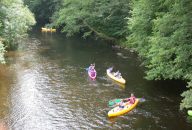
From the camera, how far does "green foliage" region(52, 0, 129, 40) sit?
46.9 metres

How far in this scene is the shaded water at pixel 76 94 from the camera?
21.6 meters

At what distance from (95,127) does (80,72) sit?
43.5ft

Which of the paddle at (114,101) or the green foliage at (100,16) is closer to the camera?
the paddle at (114,101)

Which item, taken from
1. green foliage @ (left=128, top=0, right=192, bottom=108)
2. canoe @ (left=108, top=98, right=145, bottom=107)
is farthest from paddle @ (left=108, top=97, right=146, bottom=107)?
green foliage @ (left=128, top=0, right=192, bottom=108)

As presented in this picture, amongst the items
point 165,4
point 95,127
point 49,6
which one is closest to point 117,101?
point 95,127

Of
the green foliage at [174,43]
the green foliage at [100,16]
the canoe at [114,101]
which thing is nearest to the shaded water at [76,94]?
the canoe at [114,101]

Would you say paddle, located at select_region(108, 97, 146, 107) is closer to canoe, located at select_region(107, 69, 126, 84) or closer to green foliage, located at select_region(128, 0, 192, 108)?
green foliage, located at select_region(128, 0, 192, 108)

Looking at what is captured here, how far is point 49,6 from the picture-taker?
73938mm

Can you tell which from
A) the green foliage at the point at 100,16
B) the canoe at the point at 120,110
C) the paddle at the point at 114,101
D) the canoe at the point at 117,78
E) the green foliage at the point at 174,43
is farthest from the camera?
the green foliage at the point at 100,16

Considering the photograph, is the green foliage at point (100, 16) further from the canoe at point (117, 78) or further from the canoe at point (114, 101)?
the canoe at point (114, 101)

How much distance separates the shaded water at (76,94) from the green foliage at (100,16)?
6827 mm

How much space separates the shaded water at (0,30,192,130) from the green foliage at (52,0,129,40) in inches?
269

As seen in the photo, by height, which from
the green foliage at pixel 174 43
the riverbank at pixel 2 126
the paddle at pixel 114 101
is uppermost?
the green foliage at pixel 174 43

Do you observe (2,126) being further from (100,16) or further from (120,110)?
(100,16)
